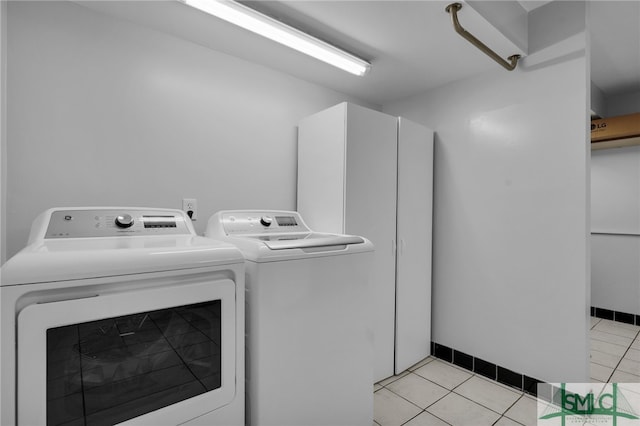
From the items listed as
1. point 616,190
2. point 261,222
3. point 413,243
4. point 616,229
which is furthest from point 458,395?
point 616,190

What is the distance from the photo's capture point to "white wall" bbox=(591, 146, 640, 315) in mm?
3439

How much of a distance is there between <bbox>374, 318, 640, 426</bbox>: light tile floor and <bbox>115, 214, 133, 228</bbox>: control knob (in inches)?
71.7

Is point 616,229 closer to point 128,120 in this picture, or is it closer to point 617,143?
point 617,143

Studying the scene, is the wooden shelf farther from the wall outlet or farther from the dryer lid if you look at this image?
the wall outlet

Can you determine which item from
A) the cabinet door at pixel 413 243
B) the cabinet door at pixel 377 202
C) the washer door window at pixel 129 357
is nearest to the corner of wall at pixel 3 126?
the washer door window at pixel 129 357

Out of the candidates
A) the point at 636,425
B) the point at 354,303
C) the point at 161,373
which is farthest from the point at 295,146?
the point at 636,425

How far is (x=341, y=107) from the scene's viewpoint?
2131 mm

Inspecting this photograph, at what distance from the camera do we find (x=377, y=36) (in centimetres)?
196

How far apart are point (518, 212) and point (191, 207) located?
2.29 meters

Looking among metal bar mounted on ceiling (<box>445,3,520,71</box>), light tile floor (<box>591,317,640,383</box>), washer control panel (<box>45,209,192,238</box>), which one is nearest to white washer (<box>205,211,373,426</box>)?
washer control panel (<box>45,209,192,238</box>)

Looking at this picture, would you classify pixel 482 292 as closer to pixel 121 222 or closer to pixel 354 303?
pixel 354 303

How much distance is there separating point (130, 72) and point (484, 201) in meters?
2.58

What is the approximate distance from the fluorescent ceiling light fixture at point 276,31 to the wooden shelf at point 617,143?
314 centimetres

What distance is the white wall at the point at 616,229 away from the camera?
3.44 m
